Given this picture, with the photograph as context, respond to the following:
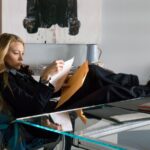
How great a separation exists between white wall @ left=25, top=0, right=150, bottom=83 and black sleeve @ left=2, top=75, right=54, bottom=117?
2.31 metres

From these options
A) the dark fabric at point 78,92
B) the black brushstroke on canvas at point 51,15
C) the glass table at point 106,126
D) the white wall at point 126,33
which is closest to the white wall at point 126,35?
the white wall at point 126,33

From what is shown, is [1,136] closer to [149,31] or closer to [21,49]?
[21,49]

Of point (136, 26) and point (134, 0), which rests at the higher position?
point (134, 0)

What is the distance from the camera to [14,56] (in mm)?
1724

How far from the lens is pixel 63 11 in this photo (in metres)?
3.36

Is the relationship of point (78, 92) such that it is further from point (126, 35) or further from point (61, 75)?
point (126, 35)

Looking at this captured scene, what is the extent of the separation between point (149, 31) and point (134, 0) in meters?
0.40

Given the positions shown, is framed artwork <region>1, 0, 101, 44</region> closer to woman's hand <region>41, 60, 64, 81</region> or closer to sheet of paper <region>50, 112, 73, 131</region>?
woman's hand <region>41, 60, 64, 81</region>

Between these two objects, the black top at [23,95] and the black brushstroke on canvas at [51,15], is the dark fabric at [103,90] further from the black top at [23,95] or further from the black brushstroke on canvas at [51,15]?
the black brushstroke on canvas at [51,15]

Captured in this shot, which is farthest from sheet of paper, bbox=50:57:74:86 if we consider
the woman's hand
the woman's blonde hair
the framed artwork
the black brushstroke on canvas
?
the black brushstroke on canvas

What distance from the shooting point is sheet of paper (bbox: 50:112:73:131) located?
1.27 meters

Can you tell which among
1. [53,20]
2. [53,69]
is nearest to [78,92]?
[53,69]

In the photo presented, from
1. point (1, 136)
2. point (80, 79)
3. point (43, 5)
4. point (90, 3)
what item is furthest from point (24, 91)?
point (90, 3)

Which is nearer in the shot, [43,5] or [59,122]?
[59,122]
